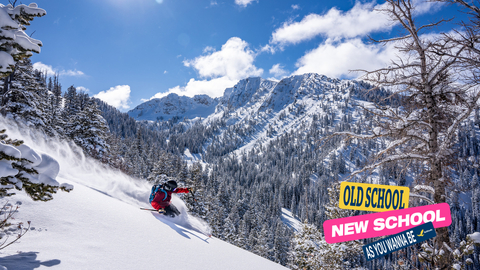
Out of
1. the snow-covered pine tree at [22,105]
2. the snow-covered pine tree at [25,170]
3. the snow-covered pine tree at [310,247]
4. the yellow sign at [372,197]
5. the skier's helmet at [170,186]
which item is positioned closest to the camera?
the snow-covered pine tree at [25,170]

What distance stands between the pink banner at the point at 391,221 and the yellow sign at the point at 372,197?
191 millimetres

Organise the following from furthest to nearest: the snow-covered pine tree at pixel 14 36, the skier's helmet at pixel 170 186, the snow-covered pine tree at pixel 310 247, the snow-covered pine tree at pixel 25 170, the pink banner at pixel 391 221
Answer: the snow-covered pine tree at pixel 310 247
the skier's helmet at pixel 170 186
the pink banner at pixel 391 221
the snow-covered pine tree at pixel 14 36
the snow-covered pine tree at pixel 25 170

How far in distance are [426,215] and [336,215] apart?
9.60 m

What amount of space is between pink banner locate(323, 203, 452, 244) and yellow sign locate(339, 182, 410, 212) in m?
0.19

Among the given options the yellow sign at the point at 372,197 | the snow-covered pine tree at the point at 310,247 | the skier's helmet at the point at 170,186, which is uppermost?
the yellow sign at the point at 372,197

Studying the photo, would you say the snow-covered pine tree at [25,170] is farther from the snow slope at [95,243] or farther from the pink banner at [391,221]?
the pink banner at [391,221]

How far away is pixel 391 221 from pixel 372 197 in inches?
25.6

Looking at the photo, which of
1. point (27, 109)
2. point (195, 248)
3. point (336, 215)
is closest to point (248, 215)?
point (336, 215)

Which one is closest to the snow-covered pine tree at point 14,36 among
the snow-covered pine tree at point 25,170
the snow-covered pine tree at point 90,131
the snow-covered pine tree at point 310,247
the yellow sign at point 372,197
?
the snow-covered pine tree at point 25,170

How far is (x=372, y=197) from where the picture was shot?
5.37 meters

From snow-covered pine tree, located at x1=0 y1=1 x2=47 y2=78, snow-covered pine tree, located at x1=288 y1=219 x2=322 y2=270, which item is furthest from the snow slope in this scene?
snow-covered pine tree, located at x1=288 y1=219 x2=322 y2=270

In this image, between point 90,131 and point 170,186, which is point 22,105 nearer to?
point 90,131

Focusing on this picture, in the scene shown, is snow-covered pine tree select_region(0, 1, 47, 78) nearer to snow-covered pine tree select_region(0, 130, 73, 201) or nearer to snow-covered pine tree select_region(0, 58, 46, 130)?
snow-covered pine tree select_region(0, 130, 73, 201)

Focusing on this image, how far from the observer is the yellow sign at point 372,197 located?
17.3ft
